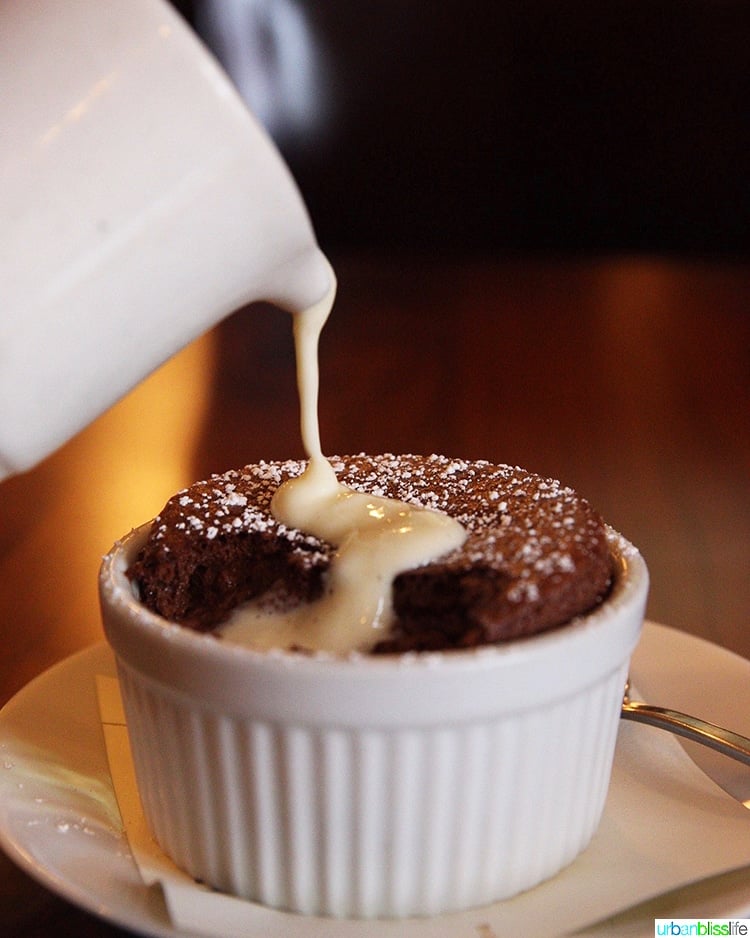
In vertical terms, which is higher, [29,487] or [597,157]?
[29,487]

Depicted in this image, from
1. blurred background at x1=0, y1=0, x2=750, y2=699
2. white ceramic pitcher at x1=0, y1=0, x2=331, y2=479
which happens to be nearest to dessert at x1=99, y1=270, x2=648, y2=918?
white ceramic pitcher at x1=0, y1=0, x2=331, y2=479

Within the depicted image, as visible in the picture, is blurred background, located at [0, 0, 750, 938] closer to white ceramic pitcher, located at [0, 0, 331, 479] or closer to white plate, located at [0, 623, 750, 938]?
white plate, located at [0, 623, 750, 938]

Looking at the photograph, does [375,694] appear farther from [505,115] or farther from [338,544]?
[505,115]

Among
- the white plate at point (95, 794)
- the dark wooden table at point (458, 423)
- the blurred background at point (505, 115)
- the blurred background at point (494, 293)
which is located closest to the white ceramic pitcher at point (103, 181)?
the white plate at point (95, 794)

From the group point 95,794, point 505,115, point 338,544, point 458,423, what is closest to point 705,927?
point 338,544

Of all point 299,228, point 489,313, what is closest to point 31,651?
point 299,228

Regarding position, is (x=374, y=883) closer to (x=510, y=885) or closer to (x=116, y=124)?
(x=510, y=885)

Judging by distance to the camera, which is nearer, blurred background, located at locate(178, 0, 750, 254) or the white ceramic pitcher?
the white ceramic pitcher
